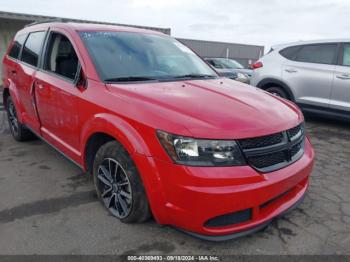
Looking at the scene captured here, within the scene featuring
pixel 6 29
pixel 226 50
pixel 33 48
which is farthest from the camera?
pixel 226 50

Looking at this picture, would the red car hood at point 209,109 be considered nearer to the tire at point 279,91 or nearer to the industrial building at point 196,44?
the industrial building at point 196,44

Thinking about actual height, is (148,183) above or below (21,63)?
below

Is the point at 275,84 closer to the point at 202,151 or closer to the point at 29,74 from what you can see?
the point at 29,74

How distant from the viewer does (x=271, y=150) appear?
7.91 feet

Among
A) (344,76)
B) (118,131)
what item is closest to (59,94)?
(118,131)

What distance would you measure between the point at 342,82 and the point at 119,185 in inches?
195

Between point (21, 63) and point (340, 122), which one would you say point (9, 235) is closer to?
point (21, 63)

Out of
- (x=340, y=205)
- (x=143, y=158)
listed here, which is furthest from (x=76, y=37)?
(x=340, y=205)

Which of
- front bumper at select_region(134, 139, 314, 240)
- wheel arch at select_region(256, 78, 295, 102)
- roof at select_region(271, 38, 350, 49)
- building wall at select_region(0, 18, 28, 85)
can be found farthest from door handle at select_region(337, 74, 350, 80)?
building wall at select_region(0, 18, 28, 85)

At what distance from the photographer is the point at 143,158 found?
2389 millimetres

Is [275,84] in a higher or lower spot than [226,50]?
higher

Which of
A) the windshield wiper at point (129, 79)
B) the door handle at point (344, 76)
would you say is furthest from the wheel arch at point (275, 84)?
the windshield wiper at point (129, 79)

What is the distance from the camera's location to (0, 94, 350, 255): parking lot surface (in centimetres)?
256

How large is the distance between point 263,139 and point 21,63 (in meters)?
3.77
